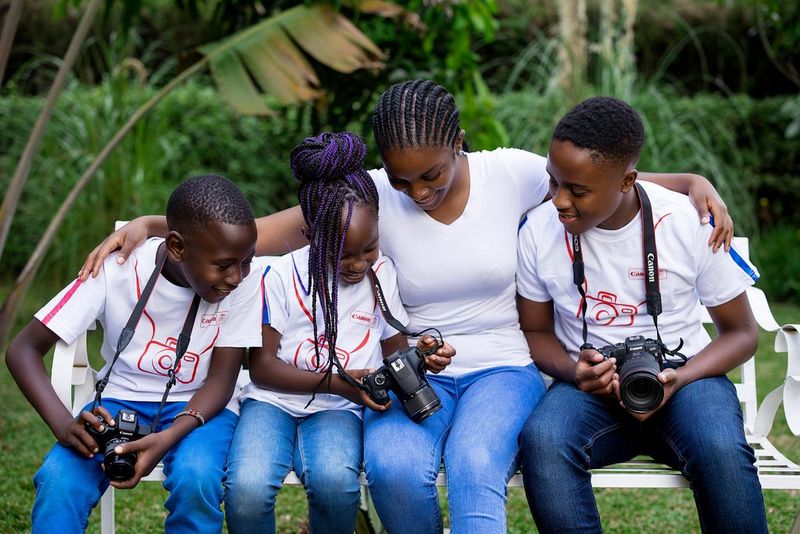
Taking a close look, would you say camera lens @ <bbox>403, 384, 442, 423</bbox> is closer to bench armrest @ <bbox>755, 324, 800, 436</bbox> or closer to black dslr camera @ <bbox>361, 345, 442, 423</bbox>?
black dslr camera @ <bbox>361, 345, 442, 423</bbox>

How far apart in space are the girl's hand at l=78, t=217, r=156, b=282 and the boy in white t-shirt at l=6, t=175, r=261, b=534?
4cm

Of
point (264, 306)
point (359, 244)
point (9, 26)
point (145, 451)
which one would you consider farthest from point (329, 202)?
point (9, 26)

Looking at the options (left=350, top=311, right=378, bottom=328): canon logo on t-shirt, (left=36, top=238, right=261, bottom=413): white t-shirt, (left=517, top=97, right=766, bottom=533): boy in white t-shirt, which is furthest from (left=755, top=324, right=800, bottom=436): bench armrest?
(left=36, top=238, right=261, bottom=413): white t-shirt

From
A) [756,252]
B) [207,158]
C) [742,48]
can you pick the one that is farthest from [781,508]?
[742,48]

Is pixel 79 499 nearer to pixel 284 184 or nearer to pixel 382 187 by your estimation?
pixel 382 187

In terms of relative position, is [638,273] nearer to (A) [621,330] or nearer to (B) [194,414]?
(A) [621,330]

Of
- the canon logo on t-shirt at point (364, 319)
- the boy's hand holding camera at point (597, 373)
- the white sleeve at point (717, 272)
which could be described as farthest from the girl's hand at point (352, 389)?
the white sleeve at point (717, 272)

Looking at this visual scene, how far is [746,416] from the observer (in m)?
3.65

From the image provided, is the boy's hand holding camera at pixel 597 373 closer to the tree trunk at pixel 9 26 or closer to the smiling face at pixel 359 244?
the smiling face at pixel 359 244

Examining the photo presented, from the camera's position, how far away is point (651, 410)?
3.13 meters

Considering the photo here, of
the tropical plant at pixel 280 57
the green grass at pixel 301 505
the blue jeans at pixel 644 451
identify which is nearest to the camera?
the blue jeans at pixel 644 451

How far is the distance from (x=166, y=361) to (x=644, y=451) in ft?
5.23

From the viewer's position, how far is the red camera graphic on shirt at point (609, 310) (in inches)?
133

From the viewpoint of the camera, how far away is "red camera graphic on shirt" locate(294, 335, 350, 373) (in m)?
3.36
